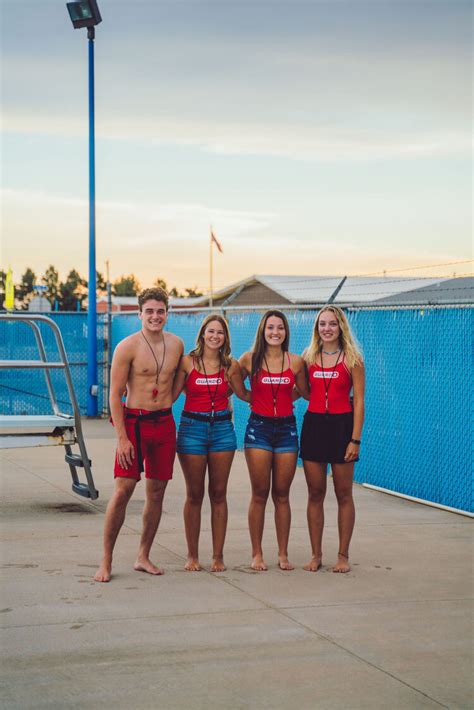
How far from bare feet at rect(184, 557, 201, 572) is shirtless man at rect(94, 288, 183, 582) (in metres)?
0.21

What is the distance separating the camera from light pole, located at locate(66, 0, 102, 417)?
58.3ft

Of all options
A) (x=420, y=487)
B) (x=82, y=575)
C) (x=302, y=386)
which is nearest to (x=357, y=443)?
(x=302, y=386)

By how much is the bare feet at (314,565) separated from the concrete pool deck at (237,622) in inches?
Answer: 5.7

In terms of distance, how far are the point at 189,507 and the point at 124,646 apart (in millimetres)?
1758

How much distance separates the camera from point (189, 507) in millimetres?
6992

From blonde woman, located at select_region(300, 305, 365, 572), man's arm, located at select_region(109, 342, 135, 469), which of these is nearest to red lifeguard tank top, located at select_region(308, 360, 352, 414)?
blonde woman, located at select_region(300, 305, 365, 572)

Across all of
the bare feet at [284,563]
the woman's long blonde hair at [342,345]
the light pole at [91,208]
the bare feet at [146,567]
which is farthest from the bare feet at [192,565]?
the light pole at [91,208]

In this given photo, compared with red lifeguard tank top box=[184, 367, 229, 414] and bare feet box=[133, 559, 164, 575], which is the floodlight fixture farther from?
bare feet box=[133, 559, 164, 575]

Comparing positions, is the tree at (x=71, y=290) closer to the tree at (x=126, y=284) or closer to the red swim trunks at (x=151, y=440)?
the tree at (x=126, y=284)

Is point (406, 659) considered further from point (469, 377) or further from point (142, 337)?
point (469, 377)

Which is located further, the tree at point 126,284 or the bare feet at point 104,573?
the tree at point 126,284

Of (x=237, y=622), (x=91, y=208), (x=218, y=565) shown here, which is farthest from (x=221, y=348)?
(x=91, y=208)

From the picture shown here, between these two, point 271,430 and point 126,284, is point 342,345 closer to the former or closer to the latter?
point 271,430

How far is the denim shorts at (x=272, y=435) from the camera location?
7.04 m
